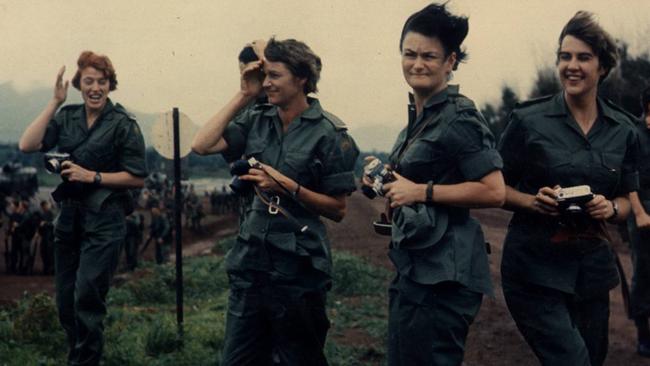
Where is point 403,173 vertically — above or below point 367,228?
above

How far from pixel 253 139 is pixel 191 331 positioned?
354cm

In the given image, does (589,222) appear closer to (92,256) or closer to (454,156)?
(454,156)

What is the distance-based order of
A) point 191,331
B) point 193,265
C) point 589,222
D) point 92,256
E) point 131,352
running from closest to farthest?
→ point 589,222 → point 92,256 → point 131,352 → point 191,331 → point 193,265

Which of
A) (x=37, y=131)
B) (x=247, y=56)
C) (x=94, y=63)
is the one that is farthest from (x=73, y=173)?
(x=247, y=56)

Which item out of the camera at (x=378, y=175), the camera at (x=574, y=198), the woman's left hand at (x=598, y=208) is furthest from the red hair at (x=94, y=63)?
the woman's left hand at (x=598, y=208)

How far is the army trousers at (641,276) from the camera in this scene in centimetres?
671

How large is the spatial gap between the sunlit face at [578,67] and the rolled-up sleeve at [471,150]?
0.76 meters

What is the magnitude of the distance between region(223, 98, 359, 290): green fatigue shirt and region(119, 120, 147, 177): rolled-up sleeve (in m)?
1.60

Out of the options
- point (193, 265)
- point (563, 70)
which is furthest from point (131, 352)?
point (193, 265)

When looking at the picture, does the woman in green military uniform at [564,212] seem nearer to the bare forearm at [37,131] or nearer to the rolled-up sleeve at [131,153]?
the rolled-up sleeve at [131,153]

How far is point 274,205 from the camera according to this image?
165 inches

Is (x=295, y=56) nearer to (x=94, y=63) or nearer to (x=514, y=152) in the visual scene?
(x=514, y=152)

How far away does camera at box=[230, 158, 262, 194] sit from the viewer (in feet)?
13.6

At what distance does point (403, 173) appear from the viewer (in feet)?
12.2
